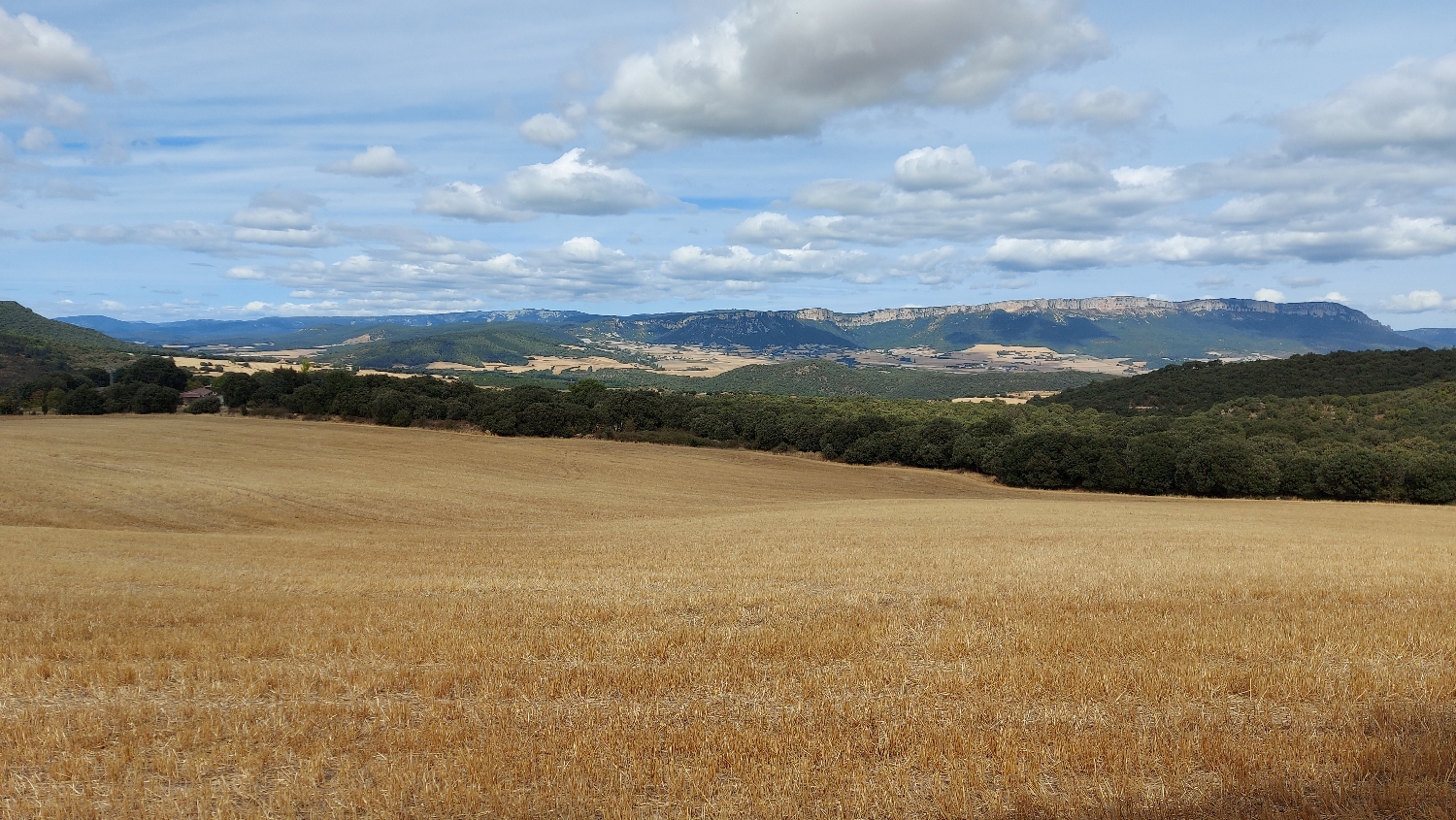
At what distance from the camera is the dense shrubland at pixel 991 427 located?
62.3 m

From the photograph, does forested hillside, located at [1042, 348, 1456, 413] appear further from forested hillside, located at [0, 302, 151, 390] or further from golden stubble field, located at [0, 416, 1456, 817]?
forested hillside, located at [0, 302, 151, 390]

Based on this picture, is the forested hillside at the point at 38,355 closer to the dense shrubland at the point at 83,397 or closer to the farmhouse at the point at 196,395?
the dense shrubland at the point at 83,397

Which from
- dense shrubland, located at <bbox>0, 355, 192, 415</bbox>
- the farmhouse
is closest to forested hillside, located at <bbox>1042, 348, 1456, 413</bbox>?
the farmhouse

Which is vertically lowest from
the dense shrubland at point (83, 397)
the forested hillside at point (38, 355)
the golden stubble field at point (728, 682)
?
the golden stubble field at point (728, 682)

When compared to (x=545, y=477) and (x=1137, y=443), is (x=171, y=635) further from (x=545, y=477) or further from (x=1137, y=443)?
(x=1137, y=443)

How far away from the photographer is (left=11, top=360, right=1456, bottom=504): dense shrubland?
6231cm

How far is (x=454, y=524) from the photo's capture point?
124 feet

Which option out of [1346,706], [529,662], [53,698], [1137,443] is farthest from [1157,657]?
[1137,443]

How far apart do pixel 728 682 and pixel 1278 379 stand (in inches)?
4608

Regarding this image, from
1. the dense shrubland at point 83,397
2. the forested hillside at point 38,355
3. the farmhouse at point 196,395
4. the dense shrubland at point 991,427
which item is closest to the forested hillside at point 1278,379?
the dense shrubland at point 991,427

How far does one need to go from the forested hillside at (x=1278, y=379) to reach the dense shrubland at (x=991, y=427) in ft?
33.4

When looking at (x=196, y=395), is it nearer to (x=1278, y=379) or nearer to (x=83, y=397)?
(x=83, y=397)

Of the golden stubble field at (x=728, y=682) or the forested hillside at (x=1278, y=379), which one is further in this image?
the forested hillside at (x=1278, y=379)

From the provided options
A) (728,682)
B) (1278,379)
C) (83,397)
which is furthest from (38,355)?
(1278,379)
